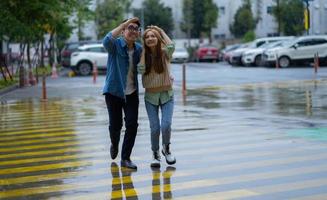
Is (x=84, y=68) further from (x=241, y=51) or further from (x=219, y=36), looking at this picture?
(x=219, y=36)

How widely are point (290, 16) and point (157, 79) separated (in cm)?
5963

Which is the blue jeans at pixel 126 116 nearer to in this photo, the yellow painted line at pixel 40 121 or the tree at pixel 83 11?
the yellow painted line at pixel 40 121

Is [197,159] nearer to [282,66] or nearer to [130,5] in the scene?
[282,66]

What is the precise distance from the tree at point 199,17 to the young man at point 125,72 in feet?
206

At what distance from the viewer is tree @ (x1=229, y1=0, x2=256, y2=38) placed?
7088cm

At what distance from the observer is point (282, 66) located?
38.3 meters

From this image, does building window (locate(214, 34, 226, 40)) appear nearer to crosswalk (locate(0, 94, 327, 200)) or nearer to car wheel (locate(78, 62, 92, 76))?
car wheel (locate(78, 62, 92, 76))

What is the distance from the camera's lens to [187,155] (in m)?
9.34

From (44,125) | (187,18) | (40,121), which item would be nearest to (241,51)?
(187,18)

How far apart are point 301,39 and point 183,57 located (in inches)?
584

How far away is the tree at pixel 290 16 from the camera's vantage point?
6531 centimetres

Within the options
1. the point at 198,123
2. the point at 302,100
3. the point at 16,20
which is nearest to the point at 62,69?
the point at 16,20

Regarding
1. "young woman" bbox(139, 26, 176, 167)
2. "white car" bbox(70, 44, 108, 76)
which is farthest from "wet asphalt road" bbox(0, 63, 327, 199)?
"white car" bbox(70, 44, 108, 76)

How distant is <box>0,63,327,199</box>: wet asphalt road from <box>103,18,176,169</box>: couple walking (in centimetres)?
57
